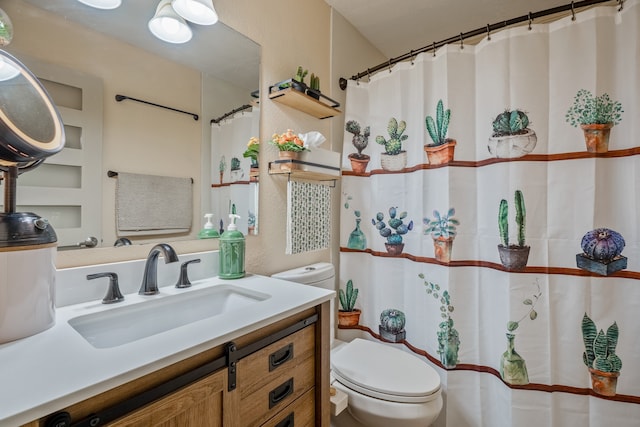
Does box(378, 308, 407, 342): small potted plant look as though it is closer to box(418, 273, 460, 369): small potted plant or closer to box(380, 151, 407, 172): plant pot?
box(418, 273, 460, 369): small potted plant

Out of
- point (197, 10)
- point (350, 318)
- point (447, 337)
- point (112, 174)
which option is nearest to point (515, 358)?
point (447, 337)

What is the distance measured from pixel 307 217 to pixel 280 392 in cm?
89

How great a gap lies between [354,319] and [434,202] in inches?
33.7

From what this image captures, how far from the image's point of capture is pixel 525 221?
125 cm

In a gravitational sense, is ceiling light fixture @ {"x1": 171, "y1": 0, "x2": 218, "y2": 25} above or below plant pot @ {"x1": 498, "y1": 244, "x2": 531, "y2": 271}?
above

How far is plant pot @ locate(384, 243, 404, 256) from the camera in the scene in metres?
1.65

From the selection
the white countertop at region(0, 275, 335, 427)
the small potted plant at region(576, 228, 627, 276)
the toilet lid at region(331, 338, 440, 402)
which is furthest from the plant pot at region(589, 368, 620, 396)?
the white countertop at region(0, 275, 335, 427)

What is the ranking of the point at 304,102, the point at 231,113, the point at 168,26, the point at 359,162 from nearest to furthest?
the point at 168,26, the point at 231,113, the point at 304,102, the point at 359,162

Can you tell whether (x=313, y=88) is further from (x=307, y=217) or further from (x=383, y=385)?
(x=383, y=385)

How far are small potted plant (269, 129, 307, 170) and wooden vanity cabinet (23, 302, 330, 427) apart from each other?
26.2 inches

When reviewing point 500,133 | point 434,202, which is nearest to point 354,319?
point 434,202

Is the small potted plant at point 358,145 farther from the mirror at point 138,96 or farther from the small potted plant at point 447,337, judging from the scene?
the small potted plant at point 447,337

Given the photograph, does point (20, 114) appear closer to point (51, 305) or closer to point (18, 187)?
point (18, 187)

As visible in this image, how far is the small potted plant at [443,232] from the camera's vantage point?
55.9 inches
